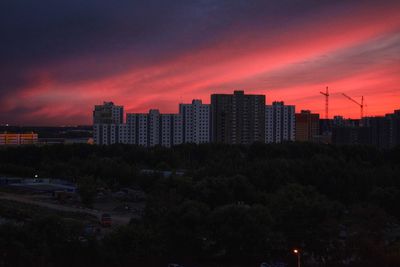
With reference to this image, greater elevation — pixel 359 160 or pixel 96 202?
pixel 359 160

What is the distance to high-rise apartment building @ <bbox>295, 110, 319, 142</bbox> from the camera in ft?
132

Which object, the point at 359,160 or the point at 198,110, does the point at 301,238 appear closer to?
the point at 359,160

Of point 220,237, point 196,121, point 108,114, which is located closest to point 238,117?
point 196,121

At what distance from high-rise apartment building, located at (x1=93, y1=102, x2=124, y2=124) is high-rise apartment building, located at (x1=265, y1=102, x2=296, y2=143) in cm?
1036

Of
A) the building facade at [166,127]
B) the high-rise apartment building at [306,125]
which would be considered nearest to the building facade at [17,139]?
the building facade at [166,127]

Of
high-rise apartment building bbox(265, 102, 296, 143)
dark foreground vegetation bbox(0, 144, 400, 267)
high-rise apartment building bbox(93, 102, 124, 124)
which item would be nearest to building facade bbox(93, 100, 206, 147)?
high-rise apartment building bbox(93, 102, 124, 124)

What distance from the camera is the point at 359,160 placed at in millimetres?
17234

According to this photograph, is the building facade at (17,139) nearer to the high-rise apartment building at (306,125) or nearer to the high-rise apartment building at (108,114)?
the high-rise apartment building at (108,114)

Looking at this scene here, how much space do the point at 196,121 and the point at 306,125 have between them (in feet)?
46.7

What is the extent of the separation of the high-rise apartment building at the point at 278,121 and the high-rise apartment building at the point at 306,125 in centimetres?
910

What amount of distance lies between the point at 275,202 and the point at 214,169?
6.38 metres

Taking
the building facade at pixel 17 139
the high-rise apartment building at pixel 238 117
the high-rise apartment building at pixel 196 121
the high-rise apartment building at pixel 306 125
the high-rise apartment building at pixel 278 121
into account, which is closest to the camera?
the high-rise apartment building at pixel 238 117

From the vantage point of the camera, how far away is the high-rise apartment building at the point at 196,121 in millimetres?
29812

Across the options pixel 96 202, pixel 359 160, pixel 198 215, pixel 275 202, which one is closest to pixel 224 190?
Answer: pixel 275 202
